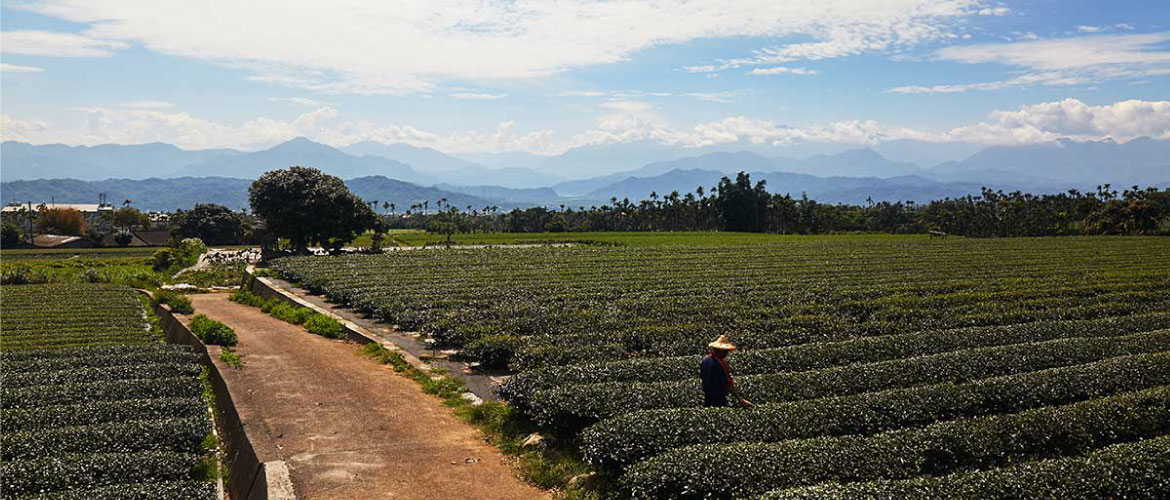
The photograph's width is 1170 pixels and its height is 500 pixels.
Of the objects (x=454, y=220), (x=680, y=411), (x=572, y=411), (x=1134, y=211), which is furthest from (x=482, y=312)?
(x=454, y=220)

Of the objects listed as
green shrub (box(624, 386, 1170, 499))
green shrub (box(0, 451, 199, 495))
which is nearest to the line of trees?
green shrub (box(624, 386, 1170, 499))

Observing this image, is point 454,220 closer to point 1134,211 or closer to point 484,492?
point 1134,211

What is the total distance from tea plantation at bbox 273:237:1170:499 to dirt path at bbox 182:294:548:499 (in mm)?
1594

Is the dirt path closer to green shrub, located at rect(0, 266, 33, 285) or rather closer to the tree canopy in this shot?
green shrub, located at rect(0, 266, 33, 285)

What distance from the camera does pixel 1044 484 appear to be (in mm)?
9523

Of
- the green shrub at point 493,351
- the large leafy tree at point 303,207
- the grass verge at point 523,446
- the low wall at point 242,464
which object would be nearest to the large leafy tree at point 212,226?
the large leafy tree at point 303,207

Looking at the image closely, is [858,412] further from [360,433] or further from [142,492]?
Answer: [142,492]

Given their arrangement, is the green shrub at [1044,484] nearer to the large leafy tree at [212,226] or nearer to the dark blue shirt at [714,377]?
the dark blue shirt at [714,377]

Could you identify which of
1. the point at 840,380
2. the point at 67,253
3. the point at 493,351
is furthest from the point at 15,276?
the point at 840,380

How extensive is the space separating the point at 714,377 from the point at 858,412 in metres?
2.63

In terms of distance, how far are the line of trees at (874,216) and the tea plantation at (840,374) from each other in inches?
2382

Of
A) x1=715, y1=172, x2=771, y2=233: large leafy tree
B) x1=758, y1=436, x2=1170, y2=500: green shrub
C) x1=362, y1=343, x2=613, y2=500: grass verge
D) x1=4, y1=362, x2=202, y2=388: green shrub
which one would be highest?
x1=715, y1=172, x2=771, y2=233: large leafy tree

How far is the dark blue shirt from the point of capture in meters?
12.2

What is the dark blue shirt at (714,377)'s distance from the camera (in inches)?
480
